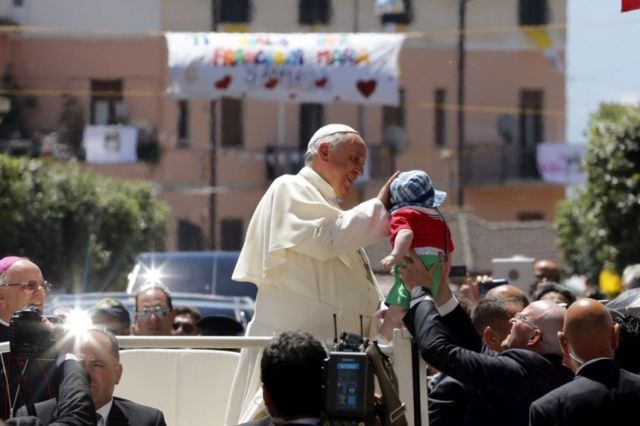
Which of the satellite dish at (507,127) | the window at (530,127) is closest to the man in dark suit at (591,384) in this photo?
the satellite dish at (507,127)

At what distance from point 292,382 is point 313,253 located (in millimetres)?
1604

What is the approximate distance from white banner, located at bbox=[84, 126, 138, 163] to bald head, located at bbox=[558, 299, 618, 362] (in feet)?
135

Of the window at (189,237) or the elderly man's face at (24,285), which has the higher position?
the elderly man's face at (24,285)

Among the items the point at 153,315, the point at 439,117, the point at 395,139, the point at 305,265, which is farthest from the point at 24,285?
the point at 439,117

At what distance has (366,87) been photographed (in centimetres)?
2381

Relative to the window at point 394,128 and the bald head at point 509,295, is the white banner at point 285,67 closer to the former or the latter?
the bald head at point 509,295

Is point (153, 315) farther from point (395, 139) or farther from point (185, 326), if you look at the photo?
point (395, 139)

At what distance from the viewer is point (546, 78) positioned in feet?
178

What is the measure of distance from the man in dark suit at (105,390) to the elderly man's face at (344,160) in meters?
1.11

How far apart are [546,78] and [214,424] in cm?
4741

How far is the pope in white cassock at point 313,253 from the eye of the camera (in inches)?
279

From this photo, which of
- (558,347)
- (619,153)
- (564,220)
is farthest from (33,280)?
(564,220)

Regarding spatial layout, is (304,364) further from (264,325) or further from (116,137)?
(116,137)

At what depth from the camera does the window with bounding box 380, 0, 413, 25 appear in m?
47.0
